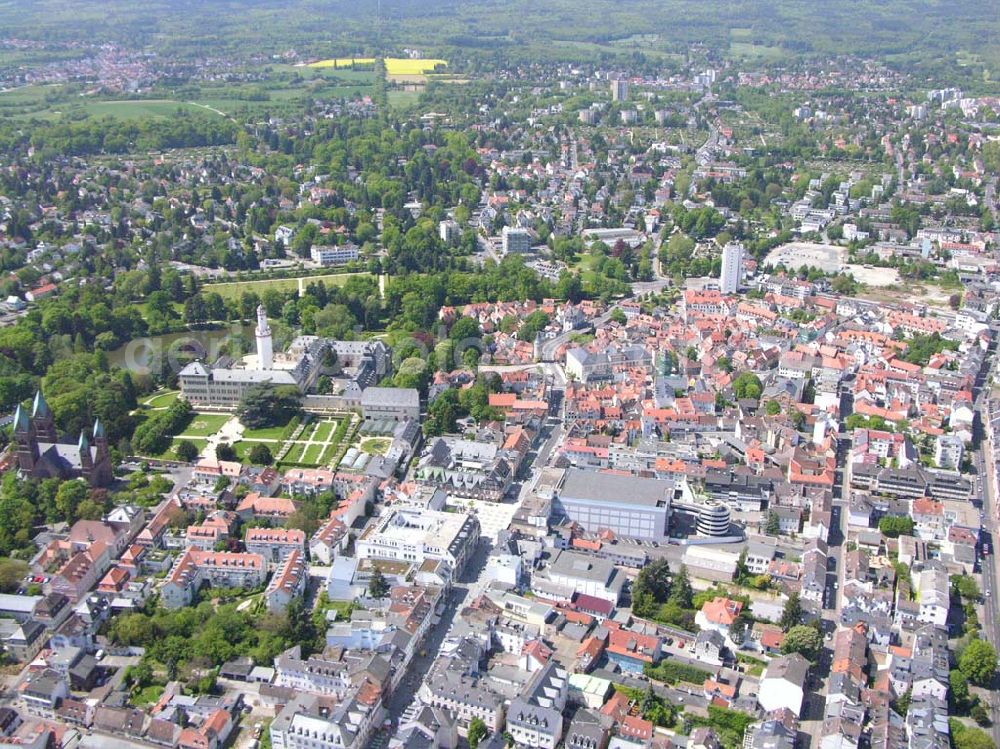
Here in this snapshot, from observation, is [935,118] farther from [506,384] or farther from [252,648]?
[252,648]

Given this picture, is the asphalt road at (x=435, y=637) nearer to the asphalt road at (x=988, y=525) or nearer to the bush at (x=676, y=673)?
the bush at (x=676, y=673)

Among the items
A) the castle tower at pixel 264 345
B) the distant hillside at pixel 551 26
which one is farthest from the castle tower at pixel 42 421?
the distant hillside at pixel 551 26

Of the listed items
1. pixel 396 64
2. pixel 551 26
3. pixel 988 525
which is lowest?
pixel 988 525

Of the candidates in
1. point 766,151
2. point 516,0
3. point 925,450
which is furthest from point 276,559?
point 516,0

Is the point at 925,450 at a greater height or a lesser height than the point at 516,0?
lesser

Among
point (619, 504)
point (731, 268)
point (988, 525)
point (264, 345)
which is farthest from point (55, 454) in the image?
point (731, 268)

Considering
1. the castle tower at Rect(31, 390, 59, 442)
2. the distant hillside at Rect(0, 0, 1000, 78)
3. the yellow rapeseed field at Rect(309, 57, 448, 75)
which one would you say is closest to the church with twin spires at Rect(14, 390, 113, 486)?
the castle tower at Rect(31, 390, 59, 442)

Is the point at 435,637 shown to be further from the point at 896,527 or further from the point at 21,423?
the point at 21,423
